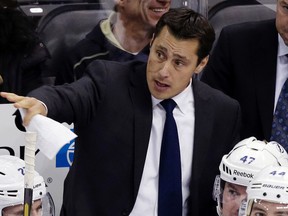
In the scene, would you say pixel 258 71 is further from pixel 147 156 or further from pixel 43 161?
pixel 43 161

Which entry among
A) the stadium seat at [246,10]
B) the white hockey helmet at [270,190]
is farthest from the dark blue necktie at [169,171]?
the stadium seat at [246,10]

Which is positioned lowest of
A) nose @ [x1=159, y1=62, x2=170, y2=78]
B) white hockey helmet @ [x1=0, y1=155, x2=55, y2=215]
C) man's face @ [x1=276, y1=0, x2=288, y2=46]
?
white hockey helmet @ [x1=0, y1=155, x2=55, y2=215]

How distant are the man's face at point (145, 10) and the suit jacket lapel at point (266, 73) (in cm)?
60

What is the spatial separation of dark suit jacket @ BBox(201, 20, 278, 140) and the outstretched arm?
1.26 m

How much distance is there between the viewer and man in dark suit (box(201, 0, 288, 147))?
15.3 ft

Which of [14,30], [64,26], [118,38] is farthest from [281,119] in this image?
[14,30]

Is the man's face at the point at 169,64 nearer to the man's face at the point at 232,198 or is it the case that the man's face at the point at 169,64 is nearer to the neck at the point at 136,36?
the man's face at the point at 232,198

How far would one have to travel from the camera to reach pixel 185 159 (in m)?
4.22

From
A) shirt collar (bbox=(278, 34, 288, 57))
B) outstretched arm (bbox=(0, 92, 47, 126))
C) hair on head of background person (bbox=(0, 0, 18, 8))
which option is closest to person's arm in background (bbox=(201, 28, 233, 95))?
shirt collar (bbox=(278, 34, 288, 57))

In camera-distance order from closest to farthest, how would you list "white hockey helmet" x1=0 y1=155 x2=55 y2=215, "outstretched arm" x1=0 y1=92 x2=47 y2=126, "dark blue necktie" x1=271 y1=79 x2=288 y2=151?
"outstretched arm" x1=0 y1=92 x2=47 y2=126, "white hockey helmet" x1=0 y1=155 x2=55 y2=215, "dark blue necktie" x1=271 y1=79 x2=288 y2=151

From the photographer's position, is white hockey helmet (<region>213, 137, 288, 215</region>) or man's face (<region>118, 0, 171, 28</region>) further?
man's face (<region>118, 0, 171, 28</region>)

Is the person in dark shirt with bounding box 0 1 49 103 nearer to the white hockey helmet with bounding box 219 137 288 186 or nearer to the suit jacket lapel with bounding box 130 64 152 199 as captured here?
the suit jacket lapel with bounding box 130 64 152 199

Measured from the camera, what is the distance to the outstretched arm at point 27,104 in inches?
139

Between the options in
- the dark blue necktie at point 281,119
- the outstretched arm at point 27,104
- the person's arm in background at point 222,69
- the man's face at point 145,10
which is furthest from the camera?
the man's face at point 145,10
